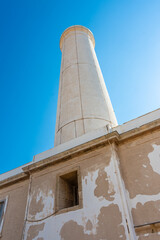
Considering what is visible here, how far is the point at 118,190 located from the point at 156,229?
1408 millimetres

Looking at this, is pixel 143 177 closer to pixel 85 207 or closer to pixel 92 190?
pixel 92 190

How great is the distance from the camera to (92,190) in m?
7.01

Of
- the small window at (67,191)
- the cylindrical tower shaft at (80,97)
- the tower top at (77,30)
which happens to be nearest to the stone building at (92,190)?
the small window at (67,191)

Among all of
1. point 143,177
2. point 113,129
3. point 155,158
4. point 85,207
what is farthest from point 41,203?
point 155,158

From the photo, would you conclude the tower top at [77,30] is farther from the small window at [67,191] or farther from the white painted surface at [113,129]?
the small window at [67,191]

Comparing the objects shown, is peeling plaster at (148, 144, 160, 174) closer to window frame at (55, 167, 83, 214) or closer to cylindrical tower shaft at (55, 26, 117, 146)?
window frame at (55, 167, 83, 214)

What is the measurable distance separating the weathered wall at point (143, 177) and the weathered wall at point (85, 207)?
42cm

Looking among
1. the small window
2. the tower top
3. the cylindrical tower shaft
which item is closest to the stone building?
the small window

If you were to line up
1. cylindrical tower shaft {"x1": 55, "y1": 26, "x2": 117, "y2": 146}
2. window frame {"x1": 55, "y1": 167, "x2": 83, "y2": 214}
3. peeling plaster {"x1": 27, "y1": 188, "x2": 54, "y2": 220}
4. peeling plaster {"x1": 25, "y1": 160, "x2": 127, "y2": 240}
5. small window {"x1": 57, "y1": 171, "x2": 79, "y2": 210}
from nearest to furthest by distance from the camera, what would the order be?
peeling plaster {"x1": 25, "y1": 160, "x2": 127, "y2": 240}
window frame {"x1": 55, "y1": 167, "x2": 83, "y2": 214}
peeling plaster {"x1": 27, "y1": 188, "x2": 54, "y2": 220}
small window {"x1": 57, "y1": 171, "x2": 79, "y2": 210}
cylindrical tower shaft {"x1": 55, "y1": 26, "x2": 117, "y2": 146}

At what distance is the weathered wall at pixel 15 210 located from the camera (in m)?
8.15

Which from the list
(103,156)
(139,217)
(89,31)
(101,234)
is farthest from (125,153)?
(89,31)

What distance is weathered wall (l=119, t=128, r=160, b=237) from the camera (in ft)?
19.2

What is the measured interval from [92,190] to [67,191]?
5.14ft

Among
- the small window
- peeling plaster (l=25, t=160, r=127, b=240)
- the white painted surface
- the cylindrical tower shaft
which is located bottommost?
peeling plaster (l=25, t=160, r=127, b=240)
